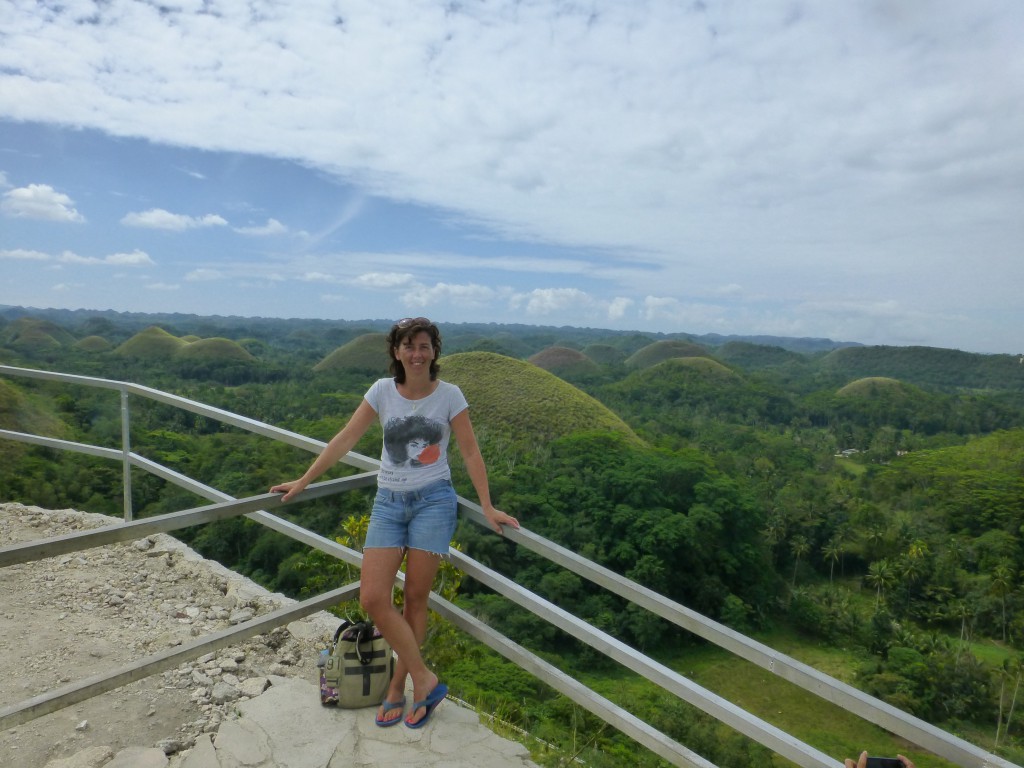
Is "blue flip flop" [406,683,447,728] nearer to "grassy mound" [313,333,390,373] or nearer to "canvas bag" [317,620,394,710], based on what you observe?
"canvas bag" [317,620,394,710]

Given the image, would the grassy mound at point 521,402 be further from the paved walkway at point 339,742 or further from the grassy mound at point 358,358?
the paved walkway at point 339,742

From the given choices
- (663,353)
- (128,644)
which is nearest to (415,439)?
(128,644)

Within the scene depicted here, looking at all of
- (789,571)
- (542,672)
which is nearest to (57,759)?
(542,672)

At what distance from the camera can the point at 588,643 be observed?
1546 mm

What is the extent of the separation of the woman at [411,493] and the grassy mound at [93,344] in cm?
6046

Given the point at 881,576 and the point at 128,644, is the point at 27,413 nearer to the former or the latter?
the point at 128,644

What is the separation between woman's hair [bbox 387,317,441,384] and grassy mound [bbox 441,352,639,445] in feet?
90.7

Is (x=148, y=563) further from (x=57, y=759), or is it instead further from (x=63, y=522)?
(x=57, y=759)

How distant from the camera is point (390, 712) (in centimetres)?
180

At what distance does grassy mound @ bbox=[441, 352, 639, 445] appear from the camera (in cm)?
3078

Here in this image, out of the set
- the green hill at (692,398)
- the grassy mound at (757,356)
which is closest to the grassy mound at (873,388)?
the green hill at (692,398)

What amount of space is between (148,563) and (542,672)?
2011 mm

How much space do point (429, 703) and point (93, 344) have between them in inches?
2563

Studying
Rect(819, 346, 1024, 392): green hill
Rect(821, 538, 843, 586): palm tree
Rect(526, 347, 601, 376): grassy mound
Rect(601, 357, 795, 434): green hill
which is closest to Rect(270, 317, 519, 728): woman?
Rect(821, 538, 843, 586): palm tree
